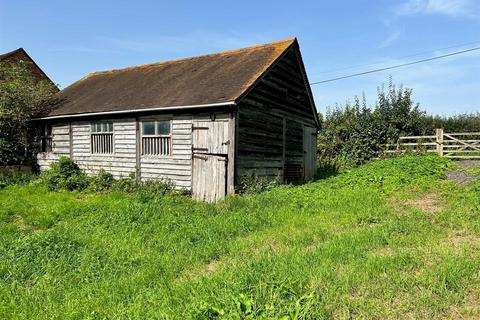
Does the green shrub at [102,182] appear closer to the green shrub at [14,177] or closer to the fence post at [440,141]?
the green shrub at [14,177]

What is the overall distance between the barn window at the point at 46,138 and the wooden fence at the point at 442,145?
62.6ft

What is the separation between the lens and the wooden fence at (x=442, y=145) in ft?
64.2

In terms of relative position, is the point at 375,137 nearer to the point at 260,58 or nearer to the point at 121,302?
the point at 260,58

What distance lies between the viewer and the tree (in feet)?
56.7

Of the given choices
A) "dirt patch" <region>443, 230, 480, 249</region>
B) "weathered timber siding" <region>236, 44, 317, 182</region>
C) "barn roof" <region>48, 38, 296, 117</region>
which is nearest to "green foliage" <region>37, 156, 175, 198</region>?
"barn roof" <region>48, 38, 296, 117</region>

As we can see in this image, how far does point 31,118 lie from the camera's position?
1828 cm

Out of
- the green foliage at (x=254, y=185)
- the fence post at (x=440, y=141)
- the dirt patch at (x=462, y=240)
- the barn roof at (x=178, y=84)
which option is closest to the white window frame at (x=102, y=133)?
the barn roof at (x=178, y=84)

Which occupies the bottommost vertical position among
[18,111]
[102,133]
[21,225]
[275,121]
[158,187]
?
[21,225]

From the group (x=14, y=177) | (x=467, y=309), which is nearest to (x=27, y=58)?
(x=14, y=177)

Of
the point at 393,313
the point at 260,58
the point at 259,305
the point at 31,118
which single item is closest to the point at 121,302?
the point at 259,305

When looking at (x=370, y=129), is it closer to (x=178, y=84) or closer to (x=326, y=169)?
(x=326, y=169)

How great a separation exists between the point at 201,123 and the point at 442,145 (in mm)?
14938

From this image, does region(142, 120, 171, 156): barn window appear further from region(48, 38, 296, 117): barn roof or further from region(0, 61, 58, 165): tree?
region(0, 61, 58, 165): tree

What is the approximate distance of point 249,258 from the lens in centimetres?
562
